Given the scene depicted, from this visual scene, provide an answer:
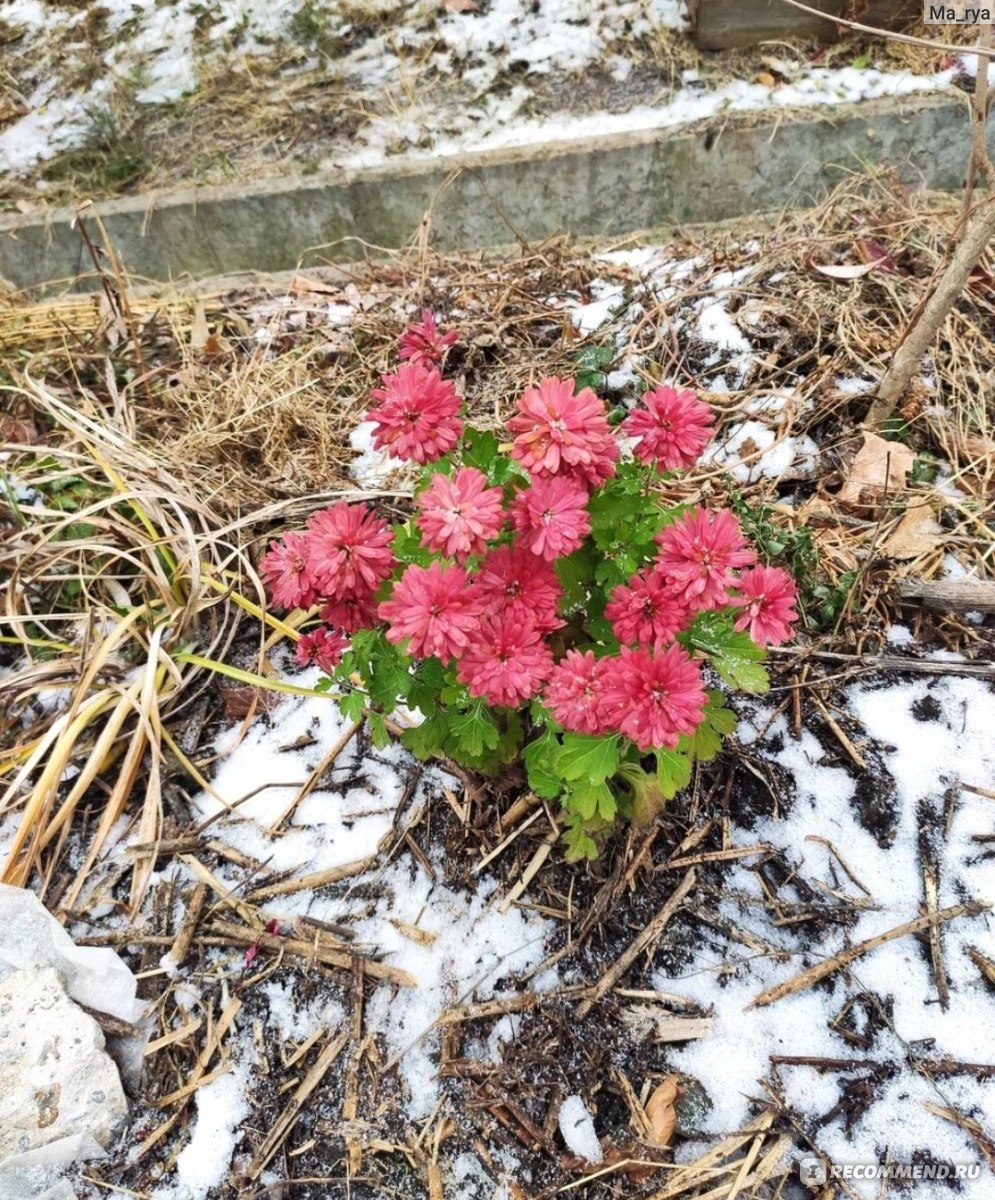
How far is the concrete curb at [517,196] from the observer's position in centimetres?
355

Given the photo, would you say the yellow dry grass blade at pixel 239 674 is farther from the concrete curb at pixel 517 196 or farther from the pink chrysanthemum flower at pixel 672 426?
→ the concrete curb at pixel 517 196

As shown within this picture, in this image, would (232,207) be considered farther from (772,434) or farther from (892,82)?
(892,82)

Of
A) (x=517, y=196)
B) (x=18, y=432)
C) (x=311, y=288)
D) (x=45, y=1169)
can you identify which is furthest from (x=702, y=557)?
(x=517, y=196)

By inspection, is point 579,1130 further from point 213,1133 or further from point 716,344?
point 716,344

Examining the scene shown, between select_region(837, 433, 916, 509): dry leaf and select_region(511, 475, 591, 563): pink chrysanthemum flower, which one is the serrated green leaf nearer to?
select_region(511, 475, 591, 563): pink chrysanthemum flower

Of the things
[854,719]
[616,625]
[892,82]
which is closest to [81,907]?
[616,625]

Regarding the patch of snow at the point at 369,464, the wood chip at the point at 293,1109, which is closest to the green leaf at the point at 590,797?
the wood chip at the point at 293,1109

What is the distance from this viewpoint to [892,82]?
3.61m

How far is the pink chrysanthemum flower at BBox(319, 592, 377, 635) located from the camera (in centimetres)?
134

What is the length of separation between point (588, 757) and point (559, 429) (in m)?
0.53

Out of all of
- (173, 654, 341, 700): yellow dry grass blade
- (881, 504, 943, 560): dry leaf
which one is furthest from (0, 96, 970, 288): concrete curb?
(173, 654, 341, 700): yellow dry grass blade

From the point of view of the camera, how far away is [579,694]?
1.20 metres

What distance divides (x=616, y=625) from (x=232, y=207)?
3.45 metres

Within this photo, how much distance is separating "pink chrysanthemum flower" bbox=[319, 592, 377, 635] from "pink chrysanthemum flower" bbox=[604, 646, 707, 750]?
43 cm
